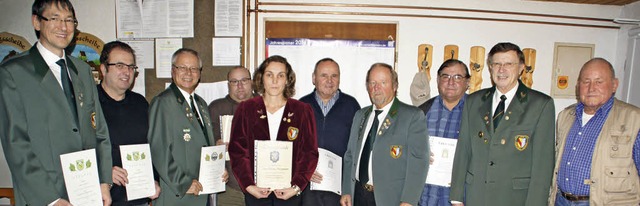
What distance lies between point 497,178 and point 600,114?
36.7 inches

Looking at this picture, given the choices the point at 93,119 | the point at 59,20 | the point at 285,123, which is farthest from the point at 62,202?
the point at 285,123

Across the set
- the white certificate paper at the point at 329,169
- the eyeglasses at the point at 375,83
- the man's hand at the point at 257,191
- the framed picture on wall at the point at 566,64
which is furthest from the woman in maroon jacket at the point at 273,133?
the framed picture on wall at the point at 566,64

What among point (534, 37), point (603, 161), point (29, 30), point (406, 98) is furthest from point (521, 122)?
point (29, 30)

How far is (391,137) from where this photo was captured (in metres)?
2.38

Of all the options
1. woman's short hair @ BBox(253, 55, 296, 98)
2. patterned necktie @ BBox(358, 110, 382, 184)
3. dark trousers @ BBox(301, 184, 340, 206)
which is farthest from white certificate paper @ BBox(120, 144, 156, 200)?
patterned necktie @ BBox(358, 110, 382, 184)

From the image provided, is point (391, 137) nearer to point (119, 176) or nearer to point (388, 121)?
point (388, 121)

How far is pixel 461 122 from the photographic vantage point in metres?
2.50

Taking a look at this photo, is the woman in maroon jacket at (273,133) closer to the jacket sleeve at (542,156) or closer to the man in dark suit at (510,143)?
the man in dark suit at (510,143)

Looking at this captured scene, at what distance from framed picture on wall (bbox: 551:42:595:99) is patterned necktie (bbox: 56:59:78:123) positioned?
18.7 ft

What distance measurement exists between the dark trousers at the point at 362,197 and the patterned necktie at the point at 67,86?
6.32ft

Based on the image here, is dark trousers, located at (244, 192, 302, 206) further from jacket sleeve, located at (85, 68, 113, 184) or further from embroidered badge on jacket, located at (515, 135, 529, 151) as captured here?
embroidered badge on jacket, located at (515, 135, 529, 151)

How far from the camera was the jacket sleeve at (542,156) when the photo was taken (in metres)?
2.14

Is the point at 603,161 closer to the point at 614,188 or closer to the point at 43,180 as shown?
the point at 614,188

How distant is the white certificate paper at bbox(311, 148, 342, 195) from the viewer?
102 inches
